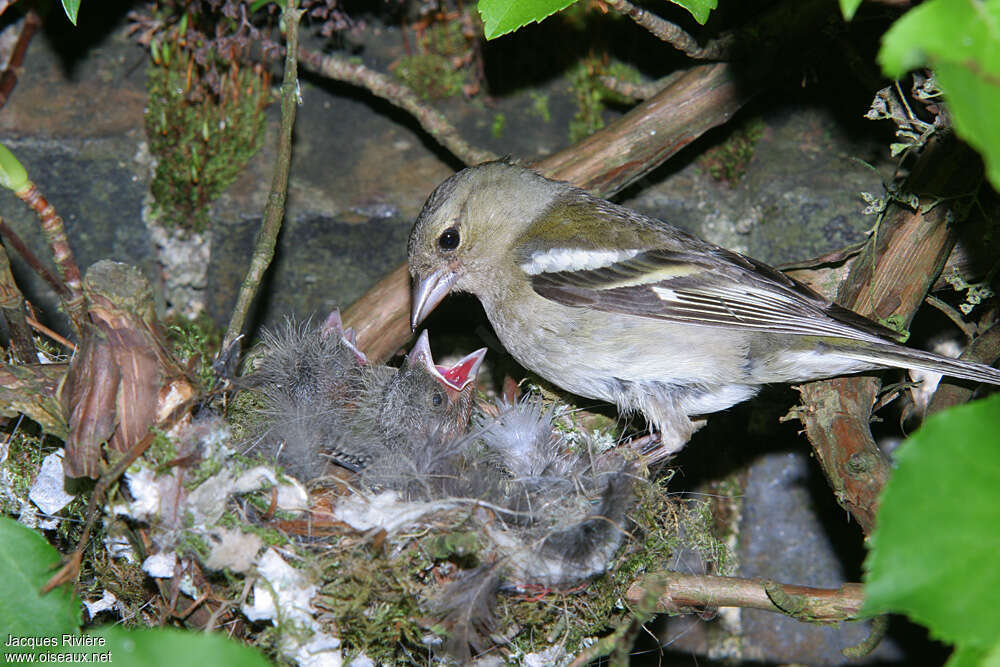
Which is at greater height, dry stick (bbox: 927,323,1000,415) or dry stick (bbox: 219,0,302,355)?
dry stick (bbox: 219,0,302,355)

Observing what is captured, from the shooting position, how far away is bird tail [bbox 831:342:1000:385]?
2318 mm

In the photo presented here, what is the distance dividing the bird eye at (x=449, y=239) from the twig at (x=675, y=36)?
89cm

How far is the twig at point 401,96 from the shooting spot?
328 cm

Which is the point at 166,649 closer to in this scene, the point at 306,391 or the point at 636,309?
the point at 306,391

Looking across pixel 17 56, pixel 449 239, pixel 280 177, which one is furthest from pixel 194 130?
pixel 449 239

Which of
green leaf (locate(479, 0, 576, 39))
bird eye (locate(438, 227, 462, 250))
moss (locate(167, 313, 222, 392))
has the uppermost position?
green leaf (locate(479, 0, 576, 39))

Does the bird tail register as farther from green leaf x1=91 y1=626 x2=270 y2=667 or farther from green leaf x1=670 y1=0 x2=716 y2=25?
green leaf x1=91 y1=626 x2=270 y2=667

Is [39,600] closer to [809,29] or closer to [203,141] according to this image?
[203,141]

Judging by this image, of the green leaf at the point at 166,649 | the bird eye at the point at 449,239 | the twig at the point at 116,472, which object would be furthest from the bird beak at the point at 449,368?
the green leaf at the point at 166,649

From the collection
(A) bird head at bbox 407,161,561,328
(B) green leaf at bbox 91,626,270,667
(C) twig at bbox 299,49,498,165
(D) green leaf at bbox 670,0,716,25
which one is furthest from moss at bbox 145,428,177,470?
(D) green leaf at bbox 670,0,716,25

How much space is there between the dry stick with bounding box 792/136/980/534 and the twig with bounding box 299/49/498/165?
1.42 meters

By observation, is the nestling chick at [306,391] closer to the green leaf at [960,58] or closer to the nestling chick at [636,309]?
the nestling chick at [636,309]

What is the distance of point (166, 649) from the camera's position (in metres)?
1.28

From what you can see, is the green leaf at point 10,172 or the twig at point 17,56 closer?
the green leaf at point 10,172
